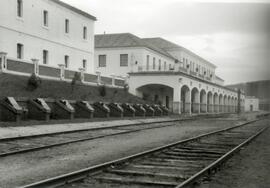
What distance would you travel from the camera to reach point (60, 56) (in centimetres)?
3794

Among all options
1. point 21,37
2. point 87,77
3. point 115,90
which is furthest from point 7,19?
point 115,90

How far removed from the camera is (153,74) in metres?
45.1

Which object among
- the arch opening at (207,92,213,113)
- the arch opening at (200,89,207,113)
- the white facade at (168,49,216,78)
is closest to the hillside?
the arch opening at (200,89,207,113)

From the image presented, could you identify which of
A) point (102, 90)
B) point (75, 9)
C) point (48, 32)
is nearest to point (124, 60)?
point (75, 9)

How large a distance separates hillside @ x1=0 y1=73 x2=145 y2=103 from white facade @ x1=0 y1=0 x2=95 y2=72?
10.4 feet

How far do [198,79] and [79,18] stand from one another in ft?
59.6

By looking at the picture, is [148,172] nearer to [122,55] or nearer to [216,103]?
Answer: [122,55]

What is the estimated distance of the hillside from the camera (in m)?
22.8

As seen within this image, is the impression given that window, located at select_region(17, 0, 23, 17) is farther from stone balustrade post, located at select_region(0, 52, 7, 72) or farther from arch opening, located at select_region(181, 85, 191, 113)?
arch opening, located at select_region(181, 85, 191, 113)

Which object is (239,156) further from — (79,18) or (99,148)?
(79,18)

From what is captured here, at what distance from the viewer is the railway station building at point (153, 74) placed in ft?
147

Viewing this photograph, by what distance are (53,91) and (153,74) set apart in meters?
20.1

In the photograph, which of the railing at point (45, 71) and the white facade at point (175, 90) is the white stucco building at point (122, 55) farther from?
the railing at point (45, 71)

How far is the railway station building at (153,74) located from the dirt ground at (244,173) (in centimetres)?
3298
